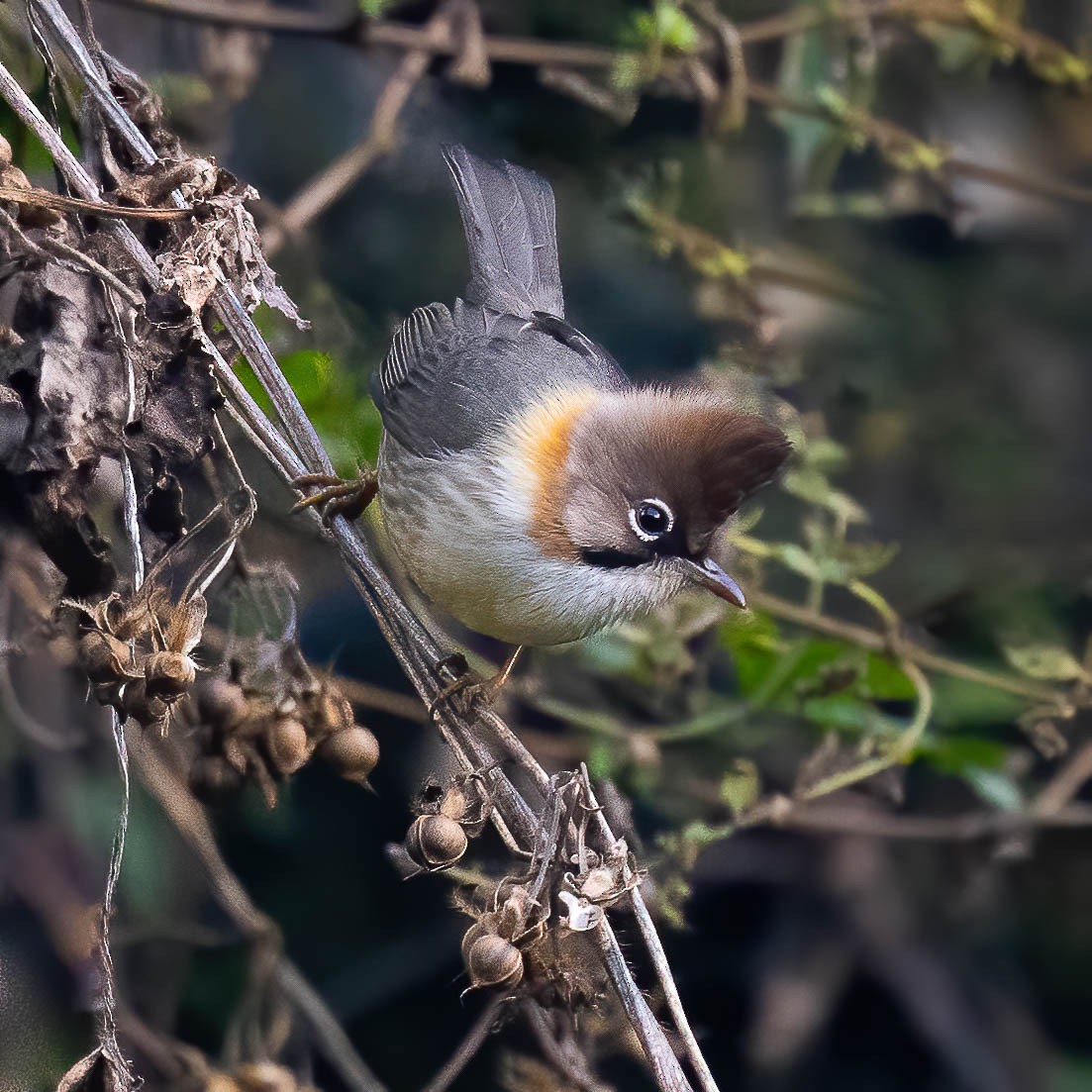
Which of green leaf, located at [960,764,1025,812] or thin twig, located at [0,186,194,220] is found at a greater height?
green leaf, located at [960,764,1025,812]

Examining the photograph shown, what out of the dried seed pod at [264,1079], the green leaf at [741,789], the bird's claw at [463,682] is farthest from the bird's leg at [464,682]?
the dried seed pod at [264,1079]

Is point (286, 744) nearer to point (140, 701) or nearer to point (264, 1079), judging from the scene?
point (140, 701)

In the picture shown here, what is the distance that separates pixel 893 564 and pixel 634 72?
5.72 ft

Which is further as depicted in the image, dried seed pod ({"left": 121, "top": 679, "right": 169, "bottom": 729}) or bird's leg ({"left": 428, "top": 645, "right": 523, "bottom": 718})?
bird's leg ({"left": 428, "top": 645, "right": 523, "bottom": 718})

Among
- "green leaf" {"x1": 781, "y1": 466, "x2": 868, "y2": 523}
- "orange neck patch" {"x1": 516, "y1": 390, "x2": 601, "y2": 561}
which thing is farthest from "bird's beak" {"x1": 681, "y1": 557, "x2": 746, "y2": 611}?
"green leaf" {"x1": 781, "y1": 466, "x2": 868, "y2": 523}

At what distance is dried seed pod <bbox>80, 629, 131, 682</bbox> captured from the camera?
74.0 inches

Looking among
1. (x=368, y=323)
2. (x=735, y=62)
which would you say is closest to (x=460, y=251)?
(x=368, y=323)

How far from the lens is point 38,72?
2404 millimetres

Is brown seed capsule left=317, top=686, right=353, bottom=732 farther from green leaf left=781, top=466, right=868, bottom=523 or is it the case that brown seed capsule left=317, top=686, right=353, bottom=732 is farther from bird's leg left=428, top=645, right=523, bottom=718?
green leaf left=781, top=466, right=868, bottom=523

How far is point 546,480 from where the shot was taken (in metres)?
2.74

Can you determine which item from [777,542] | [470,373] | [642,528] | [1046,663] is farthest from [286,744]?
[777,542]

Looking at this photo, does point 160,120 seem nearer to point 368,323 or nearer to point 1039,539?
point 368,323

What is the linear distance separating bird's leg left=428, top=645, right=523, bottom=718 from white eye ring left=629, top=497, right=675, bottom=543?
0.41 meters

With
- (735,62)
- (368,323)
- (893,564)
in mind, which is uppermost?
(735,62)
